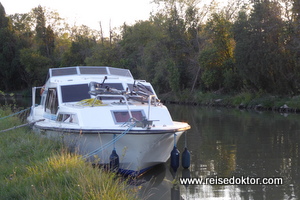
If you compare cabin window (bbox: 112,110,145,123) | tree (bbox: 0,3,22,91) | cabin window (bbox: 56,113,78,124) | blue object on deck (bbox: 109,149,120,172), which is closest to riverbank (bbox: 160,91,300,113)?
cabin window (bbox: 112,110,145,123)

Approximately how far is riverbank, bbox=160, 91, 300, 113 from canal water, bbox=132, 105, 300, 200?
14.6m

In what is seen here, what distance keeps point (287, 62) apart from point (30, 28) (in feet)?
165

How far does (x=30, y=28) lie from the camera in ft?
241

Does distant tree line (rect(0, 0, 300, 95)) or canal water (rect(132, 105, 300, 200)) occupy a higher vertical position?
distant tree line (rect(0, 0, 300, 95))

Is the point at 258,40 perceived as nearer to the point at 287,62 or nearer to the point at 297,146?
the point at 287,62

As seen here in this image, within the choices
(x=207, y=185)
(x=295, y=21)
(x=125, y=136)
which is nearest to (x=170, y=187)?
(x=207, y=185)

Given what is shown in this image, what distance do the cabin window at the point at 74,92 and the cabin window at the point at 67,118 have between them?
777mm

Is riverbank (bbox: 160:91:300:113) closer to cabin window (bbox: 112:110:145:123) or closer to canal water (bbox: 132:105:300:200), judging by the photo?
canal water (bbox: 132:105:300:200)

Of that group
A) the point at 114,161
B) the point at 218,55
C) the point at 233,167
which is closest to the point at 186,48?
the point at 218,55

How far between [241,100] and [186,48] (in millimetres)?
12435

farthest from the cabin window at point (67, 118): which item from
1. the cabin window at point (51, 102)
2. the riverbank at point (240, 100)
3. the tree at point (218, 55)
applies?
the tree at point (218, 55)

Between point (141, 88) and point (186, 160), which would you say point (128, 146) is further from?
point (141, 88)

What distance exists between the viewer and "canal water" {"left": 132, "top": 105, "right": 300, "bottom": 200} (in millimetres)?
9648

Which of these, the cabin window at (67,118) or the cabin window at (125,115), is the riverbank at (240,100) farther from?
the cabin window at (125,115)
